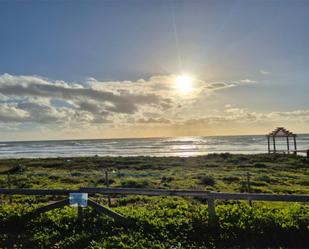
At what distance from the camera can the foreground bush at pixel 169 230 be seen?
682 centimetres

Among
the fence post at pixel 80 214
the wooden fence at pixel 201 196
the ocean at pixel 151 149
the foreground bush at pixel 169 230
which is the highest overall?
the ocean at pixel 151 149

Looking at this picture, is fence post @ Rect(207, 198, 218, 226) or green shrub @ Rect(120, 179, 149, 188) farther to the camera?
green shrub @ Rect(120, 179, 149, 188)

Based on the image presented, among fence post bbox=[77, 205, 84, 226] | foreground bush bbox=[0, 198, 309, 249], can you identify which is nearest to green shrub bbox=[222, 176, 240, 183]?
foreground bush bbox=[0, 198, 309, 249]

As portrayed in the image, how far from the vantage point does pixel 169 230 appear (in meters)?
7.44

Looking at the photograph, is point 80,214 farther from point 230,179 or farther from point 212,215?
point 230,179

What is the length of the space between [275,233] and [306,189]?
41.8ft

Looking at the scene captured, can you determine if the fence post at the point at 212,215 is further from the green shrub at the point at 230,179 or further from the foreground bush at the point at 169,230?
the green shrub at the point at 230,179

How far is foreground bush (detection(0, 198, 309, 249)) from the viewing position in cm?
682

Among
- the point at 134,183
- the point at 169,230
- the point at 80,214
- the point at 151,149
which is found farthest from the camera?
the point at 151,149

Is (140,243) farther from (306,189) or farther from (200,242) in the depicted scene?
(306,189)

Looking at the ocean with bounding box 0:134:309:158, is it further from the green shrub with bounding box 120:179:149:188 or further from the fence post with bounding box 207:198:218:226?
the fence post with bounding box 207:198:218:226

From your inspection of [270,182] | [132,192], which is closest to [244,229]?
[132,192]

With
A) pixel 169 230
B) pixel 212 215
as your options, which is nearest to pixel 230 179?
pixel 212 215

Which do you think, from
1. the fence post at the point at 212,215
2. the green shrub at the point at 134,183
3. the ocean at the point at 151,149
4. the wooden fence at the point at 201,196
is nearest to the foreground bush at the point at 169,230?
the fence post at the point at 212,215
